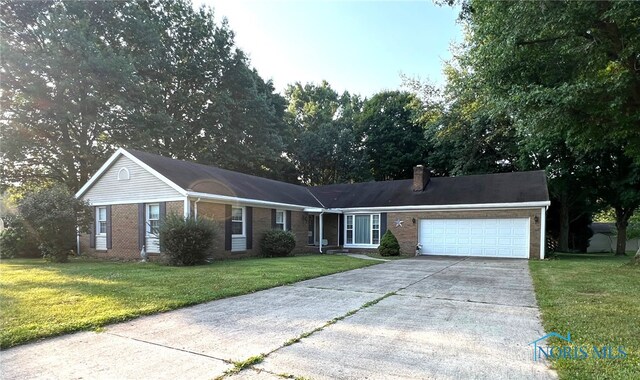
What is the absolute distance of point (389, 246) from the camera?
1783 cm

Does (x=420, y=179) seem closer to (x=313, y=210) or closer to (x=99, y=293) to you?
(x=313, y=210)

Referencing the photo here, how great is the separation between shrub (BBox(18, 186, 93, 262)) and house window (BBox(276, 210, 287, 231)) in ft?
27.1

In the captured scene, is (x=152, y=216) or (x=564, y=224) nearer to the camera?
(x=152, y=216)

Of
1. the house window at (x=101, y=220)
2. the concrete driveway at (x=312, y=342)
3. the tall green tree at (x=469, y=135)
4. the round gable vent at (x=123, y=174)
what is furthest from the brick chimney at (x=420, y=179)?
the house window at (x=101, y=220)

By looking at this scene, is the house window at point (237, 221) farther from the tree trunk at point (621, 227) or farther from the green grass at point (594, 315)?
the tree trunk at point (621, 227)

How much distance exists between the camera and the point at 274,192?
64.2 ft

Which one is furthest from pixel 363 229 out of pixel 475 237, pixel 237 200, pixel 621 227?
pixel 621 227

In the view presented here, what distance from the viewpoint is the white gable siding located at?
14.4 metres

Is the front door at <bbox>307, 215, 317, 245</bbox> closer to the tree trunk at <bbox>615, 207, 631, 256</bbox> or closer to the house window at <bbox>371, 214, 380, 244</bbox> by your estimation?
the house window at <bbox>371, 214, 380, 244</bbox>

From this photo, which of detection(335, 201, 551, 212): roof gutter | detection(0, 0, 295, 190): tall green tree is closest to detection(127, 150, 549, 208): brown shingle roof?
detection(335, 201, 551, 212): roof gutter

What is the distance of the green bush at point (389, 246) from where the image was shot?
17.8 metres

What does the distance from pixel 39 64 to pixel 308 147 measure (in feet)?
66.7

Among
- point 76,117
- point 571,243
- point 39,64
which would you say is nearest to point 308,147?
point 76,117

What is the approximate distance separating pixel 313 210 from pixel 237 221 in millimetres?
4922
